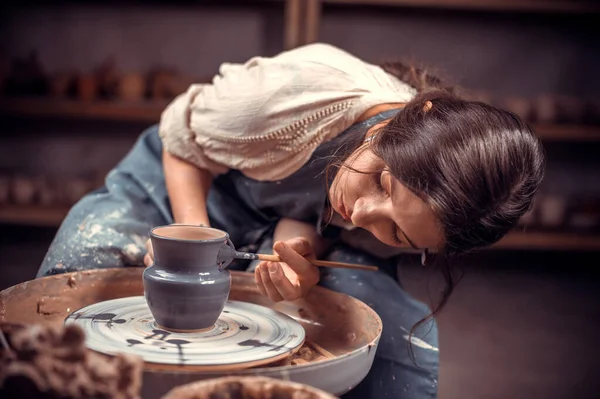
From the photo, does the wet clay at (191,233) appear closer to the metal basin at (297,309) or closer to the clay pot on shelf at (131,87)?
the metal basin at (297,309)

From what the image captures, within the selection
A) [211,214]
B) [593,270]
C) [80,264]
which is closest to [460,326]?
[593,270]

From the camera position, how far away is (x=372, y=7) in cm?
312

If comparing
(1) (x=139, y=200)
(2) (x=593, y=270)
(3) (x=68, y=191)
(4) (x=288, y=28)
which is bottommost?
(2) (x=593, y=270)

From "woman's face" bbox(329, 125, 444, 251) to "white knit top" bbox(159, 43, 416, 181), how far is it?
18cm

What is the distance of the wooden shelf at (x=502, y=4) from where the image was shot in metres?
2.91

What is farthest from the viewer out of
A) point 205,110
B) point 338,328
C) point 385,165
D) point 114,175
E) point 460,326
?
point 460,326

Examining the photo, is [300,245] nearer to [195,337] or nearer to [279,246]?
[279,246]

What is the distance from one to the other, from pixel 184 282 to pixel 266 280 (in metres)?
0.20

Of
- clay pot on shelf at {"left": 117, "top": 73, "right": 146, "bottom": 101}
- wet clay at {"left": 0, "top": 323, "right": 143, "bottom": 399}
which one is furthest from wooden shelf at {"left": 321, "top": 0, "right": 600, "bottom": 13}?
wet clay at {"left": 0, "top": 323, "right": 143, "bottom": 399}

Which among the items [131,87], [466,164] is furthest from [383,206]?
[131,87]

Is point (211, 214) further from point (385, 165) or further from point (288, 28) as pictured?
point (288, 28)

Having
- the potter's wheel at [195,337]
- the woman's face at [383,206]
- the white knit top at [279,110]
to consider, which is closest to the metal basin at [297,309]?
the potter's wheel at [195,337]

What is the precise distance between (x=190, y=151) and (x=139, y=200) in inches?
6.3

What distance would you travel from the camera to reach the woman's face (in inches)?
38.4
